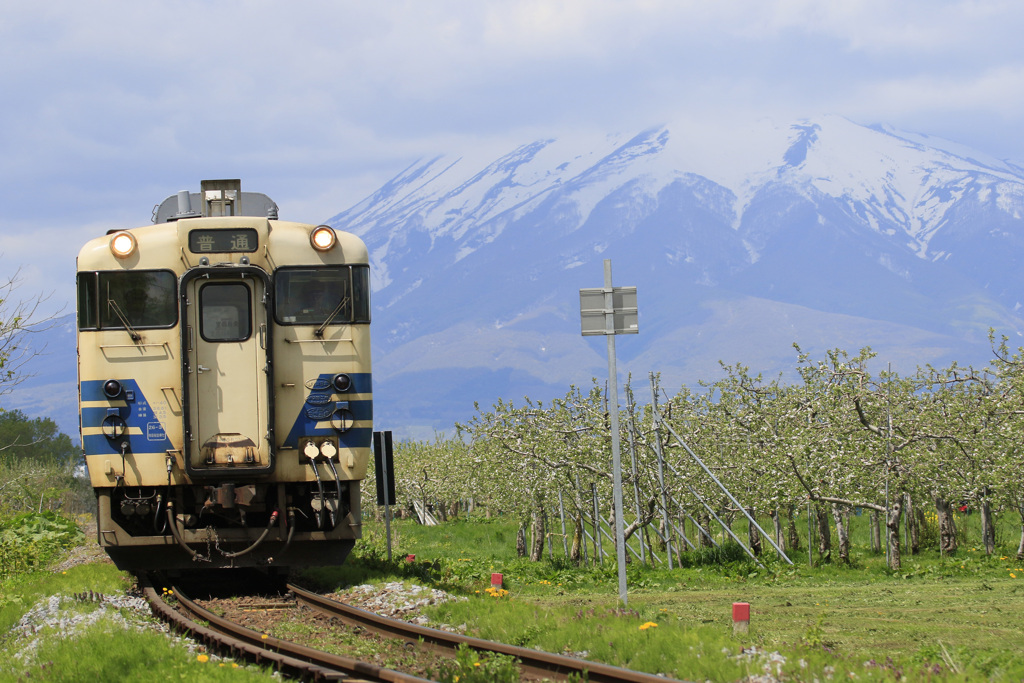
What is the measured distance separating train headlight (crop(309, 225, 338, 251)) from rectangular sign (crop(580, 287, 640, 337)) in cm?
315

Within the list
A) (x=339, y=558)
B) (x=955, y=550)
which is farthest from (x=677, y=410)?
(x=339, y=558)

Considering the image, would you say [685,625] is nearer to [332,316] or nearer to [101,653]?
[101,653]

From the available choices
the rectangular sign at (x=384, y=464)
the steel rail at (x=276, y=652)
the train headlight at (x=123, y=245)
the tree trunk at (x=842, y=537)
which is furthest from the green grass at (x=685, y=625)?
the train headlight at (x=123, y=245)

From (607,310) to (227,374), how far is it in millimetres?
4588

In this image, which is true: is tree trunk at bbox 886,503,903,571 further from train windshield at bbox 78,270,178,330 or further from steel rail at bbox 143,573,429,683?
train windshield at bbox 78,270,178,330

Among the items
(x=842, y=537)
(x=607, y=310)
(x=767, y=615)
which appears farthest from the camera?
(x=842, y=537)

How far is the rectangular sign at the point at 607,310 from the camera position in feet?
43.1

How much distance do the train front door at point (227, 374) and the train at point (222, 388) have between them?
0.05 ft

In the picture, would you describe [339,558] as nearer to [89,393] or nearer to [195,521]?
[195,521]

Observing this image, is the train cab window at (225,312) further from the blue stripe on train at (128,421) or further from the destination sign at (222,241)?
the blue stripe on train at (128,421)

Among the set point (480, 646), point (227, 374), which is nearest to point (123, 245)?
point (227, 374)

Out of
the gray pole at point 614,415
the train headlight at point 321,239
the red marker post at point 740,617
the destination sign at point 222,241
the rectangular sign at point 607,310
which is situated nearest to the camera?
the red marker post at point 740,617

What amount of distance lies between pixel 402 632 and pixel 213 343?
175 inches

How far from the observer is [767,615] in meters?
12.9
